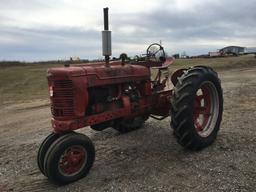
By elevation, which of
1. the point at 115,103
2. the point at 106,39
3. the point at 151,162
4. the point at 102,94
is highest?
the point at 106,39

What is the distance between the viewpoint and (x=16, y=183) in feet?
19.7

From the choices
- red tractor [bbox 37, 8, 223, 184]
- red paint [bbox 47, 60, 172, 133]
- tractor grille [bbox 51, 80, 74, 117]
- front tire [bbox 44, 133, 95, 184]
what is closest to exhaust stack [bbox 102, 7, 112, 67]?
red tractor [bbox 37, 8, 223, 184]

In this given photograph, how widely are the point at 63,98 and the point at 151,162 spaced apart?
173 centimetres

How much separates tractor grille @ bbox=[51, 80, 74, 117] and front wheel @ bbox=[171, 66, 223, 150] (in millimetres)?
1638

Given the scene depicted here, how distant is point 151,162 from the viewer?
21.4ft

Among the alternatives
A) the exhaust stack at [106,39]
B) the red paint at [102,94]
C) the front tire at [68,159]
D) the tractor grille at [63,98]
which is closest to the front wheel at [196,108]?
the red paint at [102,94]

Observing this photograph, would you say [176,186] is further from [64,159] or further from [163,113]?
[163,113]

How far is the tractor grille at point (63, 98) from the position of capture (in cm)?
587

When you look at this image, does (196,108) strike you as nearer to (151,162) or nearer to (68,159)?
(151,162)

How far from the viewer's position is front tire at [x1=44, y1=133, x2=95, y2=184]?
5.59 meters

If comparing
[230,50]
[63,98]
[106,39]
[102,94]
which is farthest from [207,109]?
[230,50]

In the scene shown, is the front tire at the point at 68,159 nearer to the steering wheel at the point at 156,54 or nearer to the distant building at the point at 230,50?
the steering wheel at the point at 156,54

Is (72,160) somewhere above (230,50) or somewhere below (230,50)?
above

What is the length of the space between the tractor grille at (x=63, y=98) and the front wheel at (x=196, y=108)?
1.64 meters
